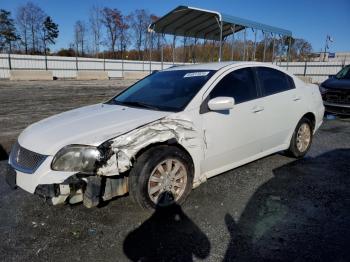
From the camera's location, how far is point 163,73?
15.1ft

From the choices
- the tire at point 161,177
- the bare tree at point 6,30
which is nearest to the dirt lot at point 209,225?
the tire at point 161,177

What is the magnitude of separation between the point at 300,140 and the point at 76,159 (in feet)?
12.3

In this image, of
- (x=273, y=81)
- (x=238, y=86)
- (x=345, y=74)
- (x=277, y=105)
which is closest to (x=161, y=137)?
(x=238, y=86)

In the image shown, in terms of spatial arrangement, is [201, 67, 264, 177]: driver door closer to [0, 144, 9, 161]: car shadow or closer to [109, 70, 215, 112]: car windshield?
[109, 70, 215, 112]: car windshield

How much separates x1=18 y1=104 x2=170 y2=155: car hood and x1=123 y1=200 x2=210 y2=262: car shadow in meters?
0.96

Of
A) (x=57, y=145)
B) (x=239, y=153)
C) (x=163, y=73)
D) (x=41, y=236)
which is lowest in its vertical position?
(x=41, y=236)

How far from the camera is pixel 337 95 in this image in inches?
356

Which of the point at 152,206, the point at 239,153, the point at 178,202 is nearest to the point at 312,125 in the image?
the point at 239,153

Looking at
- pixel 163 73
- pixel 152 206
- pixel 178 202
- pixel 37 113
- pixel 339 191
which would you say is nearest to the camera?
pixel 152 206

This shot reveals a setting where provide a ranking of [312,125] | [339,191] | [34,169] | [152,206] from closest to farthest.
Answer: [34,169] < [152,206] < [339,191] < [312,125]

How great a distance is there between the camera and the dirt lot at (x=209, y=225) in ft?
8.63

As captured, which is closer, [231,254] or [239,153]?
[231,254]

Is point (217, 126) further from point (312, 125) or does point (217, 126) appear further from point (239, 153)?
point (312, 125)

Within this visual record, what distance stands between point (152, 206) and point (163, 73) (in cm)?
217
